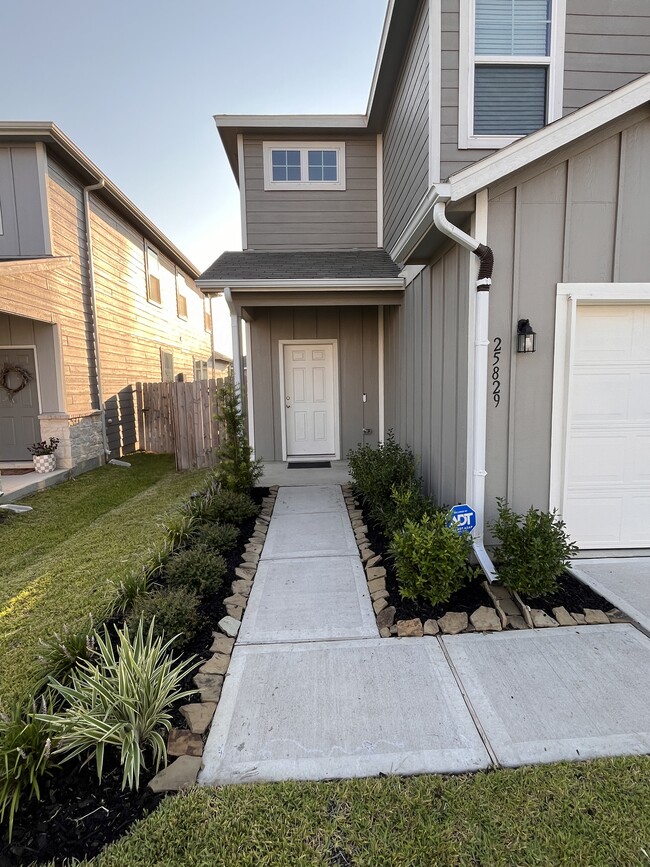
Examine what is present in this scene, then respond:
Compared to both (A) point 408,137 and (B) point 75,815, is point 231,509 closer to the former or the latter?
(B) point 75,815

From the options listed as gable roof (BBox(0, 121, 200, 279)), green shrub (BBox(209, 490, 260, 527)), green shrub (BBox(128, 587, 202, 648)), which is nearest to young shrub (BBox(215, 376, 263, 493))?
green shrub (BBox(209, 490, 260, 527))

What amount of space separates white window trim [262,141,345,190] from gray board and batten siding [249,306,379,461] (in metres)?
1.87

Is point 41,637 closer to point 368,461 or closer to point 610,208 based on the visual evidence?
point 368,461

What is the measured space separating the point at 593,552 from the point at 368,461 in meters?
Result: 2.41

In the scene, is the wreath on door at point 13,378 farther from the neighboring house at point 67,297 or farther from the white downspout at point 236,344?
the white downspout at point 236,344

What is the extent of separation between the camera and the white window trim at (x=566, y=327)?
3.35m

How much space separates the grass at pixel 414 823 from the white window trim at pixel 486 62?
15.7ft

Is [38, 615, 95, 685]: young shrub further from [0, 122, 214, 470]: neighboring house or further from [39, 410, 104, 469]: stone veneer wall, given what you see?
[39, 410, 104, 469]: stone veneer wall

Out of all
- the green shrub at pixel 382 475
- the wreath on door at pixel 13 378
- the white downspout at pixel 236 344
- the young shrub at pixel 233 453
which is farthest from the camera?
the wreath on door at pixel 13 378

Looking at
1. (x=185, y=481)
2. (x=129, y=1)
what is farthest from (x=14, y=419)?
(x=129, y=1)

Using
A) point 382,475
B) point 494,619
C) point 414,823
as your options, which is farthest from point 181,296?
point 414,823

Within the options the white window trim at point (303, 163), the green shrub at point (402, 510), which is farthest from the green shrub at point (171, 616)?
the white window trim at point (303, 163)

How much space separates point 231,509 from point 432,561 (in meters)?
2.46

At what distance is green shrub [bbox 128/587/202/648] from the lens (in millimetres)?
2650
